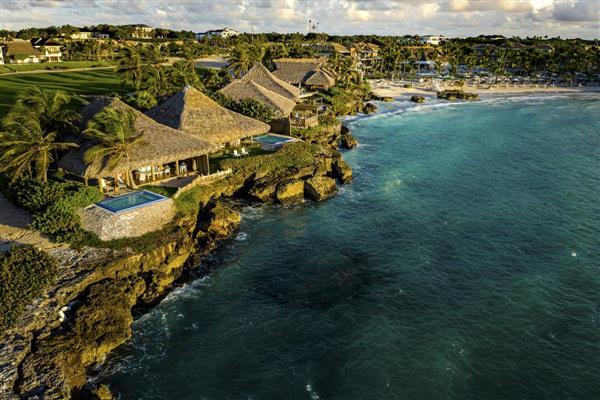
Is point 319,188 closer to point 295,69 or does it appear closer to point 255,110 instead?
point 255,110

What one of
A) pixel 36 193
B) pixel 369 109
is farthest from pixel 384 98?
pixel 36 193

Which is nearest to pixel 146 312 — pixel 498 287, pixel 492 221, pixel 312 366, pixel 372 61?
pixel 312 366

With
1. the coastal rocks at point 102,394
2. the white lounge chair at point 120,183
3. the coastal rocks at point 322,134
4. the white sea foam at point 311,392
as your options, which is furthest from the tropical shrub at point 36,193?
the coastal rocks at point 322,134

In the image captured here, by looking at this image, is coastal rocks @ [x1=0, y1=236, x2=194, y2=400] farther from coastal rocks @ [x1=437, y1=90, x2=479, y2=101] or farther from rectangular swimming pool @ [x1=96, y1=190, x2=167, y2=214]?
coastal rocks @ [x1=437, y1=90, x2=479, y2=101]

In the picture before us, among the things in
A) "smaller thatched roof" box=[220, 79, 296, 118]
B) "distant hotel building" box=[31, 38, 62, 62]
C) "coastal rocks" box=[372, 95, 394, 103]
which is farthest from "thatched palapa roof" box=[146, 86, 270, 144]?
"distant hotel building" box=[31, 38, 62, 62]

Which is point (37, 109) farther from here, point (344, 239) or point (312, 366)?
point (312, 366)

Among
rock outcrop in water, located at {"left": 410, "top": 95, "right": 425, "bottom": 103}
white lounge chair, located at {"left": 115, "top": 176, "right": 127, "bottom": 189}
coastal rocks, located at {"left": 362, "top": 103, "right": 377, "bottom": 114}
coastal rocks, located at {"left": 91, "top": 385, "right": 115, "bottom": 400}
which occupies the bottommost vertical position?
coastal rocks, located at {"left": 91, "top": 385, "right": 115, "bottom": 400}

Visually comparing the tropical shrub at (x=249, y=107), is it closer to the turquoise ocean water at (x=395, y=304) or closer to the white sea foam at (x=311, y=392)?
the turquoise ocean water at (x=395, y=304)
